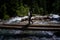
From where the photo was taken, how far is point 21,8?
19.3 feet

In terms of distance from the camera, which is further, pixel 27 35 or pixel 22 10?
pixel 22 10

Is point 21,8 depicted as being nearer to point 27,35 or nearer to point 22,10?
point 22,10

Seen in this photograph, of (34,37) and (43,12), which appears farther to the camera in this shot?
(43,12)

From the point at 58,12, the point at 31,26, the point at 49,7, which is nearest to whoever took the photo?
the point at 31,26

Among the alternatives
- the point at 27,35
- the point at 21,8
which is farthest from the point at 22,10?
the point at 27,35

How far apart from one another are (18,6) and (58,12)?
1.53 m

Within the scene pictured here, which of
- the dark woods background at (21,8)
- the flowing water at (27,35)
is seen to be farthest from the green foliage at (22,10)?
the flowing water at (27,35)

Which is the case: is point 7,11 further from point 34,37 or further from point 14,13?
point 34,37

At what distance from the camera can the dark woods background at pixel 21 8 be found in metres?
5.85

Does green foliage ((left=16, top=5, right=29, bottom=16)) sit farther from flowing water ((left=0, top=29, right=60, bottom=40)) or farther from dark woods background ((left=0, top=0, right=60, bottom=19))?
flowing water ((left=0, top=29, right=60, bottom=40))

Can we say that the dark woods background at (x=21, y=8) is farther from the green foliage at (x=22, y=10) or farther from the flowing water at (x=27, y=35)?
the flowing water at (x=27, y=35)

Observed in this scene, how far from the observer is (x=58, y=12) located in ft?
20.5

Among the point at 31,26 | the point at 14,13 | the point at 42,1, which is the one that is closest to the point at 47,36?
the point at 31,26

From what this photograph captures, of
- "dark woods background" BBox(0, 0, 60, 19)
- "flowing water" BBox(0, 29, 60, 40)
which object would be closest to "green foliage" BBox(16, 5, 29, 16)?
"dark woods background" BBox(0, 0, 60, 19)
